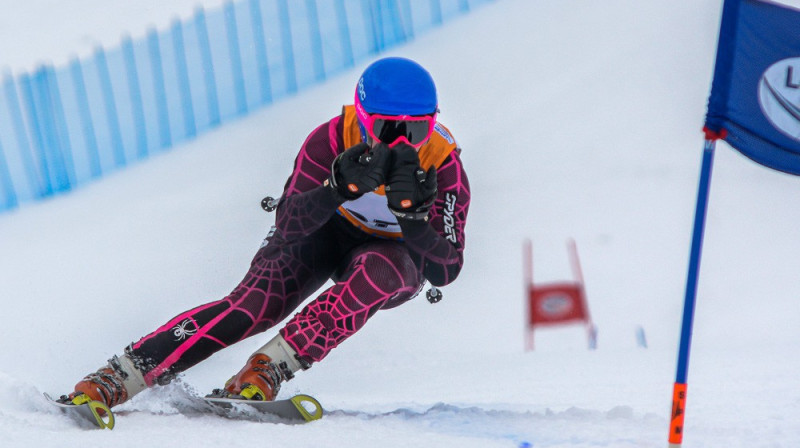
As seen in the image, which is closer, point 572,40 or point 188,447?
point 188,447

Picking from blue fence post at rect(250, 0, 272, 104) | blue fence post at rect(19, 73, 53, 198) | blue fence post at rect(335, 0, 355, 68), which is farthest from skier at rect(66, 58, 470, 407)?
blue fence post at rect(335, 0, 355, 68)

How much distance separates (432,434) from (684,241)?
14.6 feet

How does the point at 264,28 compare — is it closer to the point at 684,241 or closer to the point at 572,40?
the point at 572,40

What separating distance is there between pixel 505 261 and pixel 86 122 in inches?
150

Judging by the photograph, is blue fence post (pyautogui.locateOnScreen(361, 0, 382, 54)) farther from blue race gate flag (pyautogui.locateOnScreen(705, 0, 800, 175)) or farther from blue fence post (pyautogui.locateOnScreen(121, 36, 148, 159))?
blue race gate flag (pyautogui.locateOnScreen(705, 0, 800, 175))

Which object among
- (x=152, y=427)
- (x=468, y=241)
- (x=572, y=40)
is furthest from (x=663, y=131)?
(x=152, y=427)

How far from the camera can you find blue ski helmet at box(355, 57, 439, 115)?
3.21 m

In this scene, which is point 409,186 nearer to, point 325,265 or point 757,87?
point 325,265

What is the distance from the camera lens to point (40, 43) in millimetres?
8664

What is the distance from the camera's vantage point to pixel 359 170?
3076 mm

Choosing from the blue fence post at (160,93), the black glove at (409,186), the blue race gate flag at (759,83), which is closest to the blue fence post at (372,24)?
the blue fence post at (160,93)

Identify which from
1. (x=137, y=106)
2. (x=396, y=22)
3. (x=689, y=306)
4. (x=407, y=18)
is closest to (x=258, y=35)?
(x=137, y=106)

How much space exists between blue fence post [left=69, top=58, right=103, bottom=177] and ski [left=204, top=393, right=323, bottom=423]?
200 inches

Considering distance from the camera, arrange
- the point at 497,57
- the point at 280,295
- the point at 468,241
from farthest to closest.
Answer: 1. the point at 497,57
2. the point at 468,241
3. the point at 280,295
